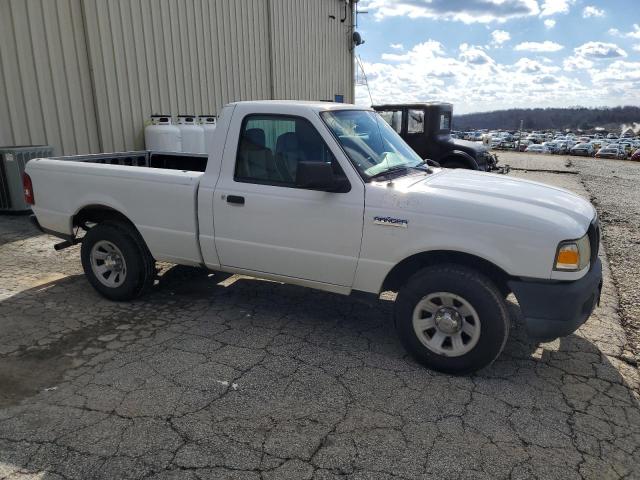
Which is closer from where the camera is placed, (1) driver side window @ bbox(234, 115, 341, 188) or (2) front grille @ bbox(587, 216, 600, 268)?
(2) front grille @ bbox(587, 216, 600, 268)

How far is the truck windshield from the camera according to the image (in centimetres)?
385

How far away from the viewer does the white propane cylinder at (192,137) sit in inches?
413

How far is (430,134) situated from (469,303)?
955 cm

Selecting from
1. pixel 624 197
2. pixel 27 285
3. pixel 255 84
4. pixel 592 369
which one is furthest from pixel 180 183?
pixel 624 197

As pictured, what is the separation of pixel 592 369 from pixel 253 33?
12.8 m

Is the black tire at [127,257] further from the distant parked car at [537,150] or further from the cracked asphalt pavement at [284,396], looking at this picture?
the distant parked car at [537,150]

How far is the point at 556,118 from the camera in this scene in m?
176

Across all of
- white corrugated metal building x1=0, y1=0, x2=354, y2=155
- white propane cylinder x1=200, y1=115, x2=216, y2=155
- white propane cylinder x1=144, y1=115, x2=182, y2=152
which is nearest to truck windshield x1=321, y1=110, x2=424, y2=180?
white propane cylinder x1=144, y1=115, x2=182, y2=152

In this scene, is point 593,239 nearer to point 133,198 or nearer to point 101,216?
point 133,198

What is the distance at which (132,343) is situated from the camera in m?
4.02

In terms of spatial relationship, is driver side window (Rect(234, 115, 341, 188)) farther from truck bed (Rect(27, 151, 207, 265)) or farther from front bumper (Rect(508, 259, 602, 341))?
front bumper (Rect(508, 259, 602, 341))

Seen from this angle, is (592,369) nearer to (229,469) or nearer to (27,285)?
(229,469)

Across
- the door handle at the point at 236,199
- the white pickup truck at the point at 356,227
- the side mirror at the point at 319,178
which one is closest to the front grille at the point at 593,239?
the white pickup truck at the point at 356,227

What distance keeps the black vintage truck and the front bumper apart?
927 centimetres
